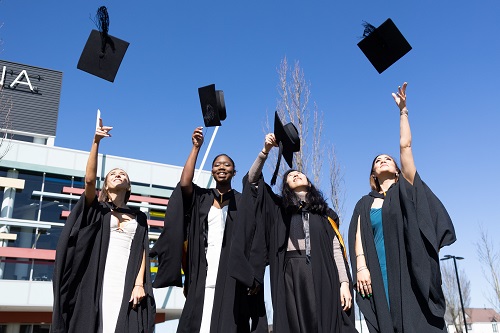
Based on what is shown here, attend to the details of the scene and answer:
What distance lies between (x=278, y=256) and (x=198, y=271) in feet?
2.16

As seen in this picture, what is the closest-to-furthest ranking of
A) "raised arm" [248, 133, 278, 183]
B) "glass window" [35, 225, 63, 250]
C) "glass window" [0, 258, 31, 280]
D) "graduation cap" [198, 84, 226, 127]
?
1. "raised arm" [248, 133, 278, 183]
2. "graduation cap" [198, 84, 226, 127]
3. "glass window" [0, 258, 31, 280]
4. "glass window" [35, 225, 63, 250]

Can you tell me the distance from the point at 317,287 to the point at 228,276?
692 mm

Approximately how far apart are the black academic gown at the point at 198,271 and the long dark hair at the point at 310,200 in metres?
0.42

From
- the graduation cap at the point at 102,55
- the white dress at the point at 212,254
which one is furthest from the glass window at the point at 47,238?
the white dress at the point at 212,254

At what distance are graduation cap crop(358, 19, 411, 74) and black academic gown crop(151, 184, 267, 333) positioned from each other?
80.5 inches

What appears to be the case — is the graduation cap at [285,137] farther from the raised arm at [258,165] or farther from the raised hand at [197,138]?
the raised hand at [197,138]

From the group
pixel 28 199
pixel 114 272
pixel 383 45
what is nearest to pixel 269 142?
pixel 114 272

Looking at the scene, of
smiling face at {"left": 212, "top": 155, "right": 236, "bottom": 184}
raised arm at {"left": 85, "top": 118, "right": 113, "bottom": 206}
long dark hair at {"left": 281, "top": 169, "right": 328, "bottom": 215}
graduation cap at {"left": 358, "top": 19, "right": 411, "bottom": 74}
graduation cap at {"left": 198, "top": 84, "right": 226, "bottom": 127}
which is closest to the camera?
raised arm at {"left": 85, "top": 118, "right": 113, "bottom": 206}

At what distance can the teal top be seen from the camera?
3.45 metres

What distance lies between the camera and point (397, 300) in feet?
10.8

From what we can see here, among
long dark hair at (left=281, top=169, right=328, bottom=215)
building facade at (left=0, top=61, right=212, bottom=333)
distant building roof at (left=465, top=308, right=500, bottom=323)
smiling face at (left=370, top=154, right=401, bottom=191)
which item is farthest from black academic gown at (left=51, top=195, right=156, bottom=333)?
distant building roof at (left=465, top=308, right=500, bottom=323)

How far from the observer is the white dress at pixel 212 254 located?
3598 millimetres

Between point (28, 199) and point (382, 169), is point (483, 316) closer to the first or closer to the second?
point (28, 199)

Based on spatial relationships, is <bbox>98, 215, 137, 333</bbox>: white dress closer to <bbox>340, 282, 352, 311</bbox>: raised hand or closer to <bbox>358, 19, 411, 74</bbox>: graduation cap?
<bbox>340, 282, 352, 311</bbox>: raised hand
